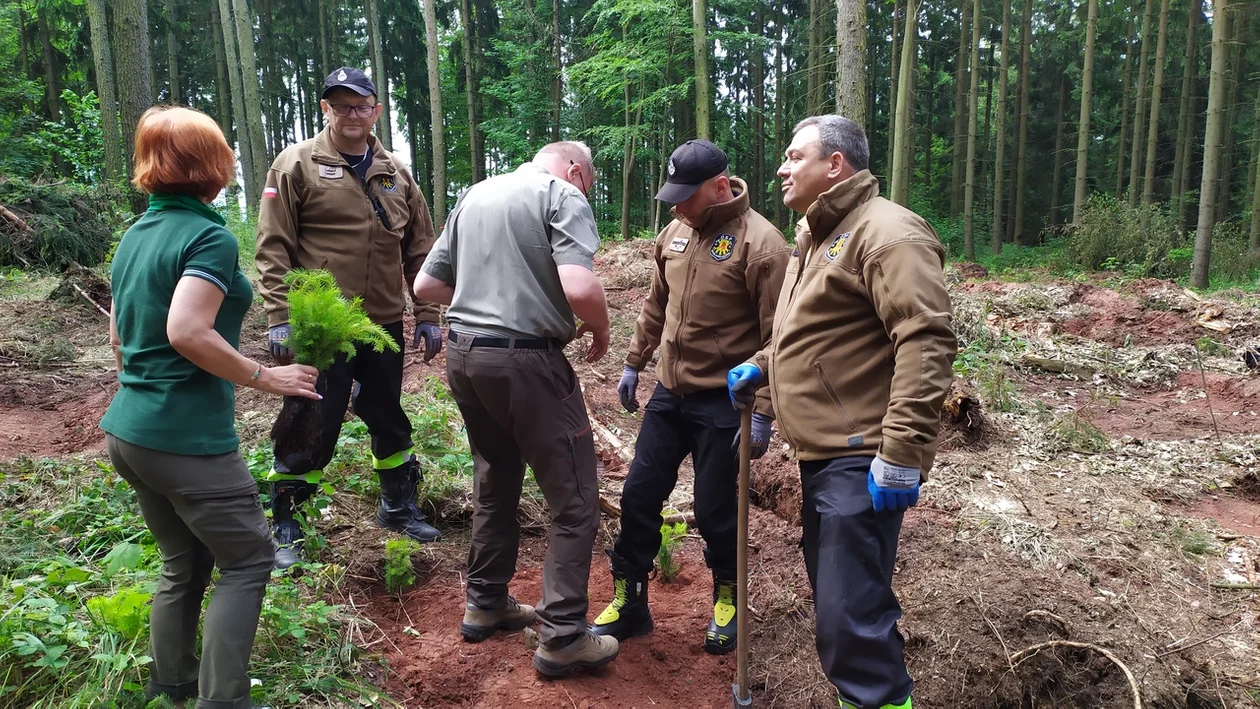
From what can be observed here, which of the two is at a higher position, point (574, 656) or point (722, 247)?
point (722, 247)

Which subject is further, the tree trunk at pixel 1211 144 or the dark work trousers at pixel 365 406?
the tree trunk at pixel 1211 144

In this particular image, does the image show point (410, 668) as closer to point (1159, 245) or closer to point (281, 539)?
point (281, 539)

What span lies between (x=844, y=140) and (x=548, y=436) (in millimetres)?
1632

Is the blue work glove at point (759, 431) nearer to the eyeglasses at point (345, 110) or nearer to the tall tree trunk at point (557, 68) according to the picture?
the eyeglasses at point (345, 110)

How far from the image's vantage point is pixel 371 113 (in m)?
3.89

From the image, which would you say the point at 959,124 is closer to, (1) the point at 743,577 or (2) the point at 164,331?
(1) the point at 743,577

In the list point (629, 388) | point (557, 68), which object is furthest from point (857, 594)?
point (557, 68)

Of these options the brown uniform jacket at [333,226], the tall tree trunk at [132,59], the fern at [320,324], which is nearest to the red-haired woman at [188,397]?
the fern at [320,324]

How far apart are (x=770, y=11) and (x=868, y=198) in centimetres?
2974

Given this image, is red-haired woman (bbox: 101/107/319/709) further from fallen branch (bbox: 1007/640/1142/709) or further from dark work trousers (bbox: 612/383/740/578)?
fallen branch (bbox: 1007/640/1142/709)

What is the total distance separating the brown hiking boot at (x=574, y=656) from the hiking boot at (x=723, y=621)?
0.55 m

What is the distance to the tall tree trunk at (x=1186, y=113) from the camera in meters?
20.4

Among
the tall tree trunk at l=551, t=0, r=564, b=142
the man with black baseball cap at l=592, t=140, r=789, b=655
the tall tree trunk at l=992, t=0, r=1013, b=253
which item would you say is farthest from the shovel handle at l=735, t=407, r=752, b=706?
the tall tree trunk at l=551, t=0, r=564, b=142

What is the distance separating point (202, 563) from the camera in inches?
95.9
